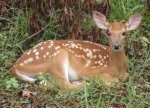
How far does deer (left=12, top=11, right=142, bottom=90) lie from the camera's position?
264 inches

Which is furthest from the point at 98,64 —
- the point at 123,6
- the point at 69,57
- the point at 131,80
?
the point at 123,6

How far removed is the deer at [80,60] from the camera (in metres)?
6.70

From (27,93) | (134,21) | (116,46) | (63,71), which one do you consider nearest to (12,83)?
(27,93)

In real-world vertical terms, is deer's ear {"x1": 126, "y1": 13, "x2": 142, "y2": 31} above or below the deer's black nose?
above

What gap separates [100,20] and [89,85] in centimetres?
107

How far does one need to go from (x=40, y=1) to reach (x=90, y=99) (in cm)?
188

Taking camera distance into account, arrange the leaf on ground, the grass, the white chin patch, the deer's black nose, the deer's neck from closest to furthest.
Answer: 1. the grass
2. the leaf on ground
3. the white chin patch
4. the deer's black nose
5. the deer's neck

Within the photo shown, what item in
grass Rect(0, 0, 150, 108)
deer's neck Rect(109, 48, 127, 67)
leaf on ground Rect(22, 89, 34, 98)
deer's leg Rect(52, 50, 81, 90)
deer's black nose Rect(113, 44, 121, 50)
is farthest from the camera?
deer's neck Rect(109, 48, 127, 67)

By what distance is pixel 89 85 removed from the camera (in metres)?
6.38

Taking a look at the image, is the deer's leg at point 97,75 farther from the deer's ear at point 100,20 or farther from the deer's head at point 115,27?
the deer's ear at point 100,20

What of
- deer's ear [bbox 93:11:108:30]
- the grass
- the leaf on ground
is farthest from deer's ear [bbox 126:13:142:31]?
the leaf on ground

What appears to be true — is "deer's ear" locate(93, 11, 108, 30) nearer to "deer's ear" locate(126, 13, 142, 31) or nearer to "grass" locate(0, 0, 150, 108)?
"deer's ear" locate(126, 13, 142, 31)

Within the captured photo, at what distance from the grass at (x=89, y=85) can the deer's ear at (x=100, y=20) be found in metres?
0.59

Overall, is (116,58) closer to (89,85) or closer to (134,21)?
(134,21)
